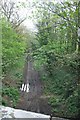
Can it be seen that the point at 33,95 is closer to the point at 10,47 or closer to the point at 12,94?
the point at 12,94

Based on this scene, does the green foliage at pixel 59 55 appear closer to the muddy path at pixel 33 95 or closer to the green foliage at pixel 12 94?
the muddy path at pixel 33 95

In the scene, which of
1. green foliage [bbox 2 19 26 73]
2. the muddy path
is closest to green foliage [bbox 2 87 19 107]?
the muddy path

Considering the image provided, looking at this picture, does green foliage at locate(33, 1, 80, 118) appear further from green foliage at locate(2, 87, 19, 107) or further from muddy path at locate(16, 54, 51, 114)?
green foliage at locate(2, 87, 19, 107)

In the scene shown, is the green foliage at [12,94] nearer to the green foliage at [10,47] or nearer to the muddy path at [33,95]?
the muddy path at [33,95]

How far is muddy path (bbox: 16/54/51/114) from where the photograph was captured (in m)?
1.60

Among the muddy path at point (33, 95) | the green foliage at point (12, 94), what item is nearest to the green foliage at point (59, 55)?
the muddy path at point (33, 95)

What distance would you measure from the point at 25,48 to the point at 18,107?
0.45 meters

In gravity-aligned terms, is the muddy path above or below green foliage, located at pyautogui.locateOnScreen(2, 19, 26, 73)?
below

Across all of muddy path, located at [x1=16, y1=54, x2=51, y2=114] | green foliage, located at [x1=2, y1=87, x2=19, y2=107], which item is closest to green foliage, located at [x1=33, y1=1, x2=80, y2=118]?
muddy path, located at [x1=16, y1=54, x2=51, y2=114]

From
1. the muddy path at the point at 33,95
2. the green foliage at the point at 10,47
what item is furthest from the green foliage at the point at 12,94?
the green foliage at the point at 10,47

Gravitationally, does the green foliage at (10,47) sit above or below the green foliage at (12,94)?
above

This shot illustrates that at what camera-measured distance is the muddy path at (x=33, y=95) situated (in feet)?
5.26

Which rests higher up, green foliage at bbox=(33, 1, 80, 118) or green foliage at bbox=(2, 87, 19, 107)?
green foliage at bbox=(33, 1, 80, 118)

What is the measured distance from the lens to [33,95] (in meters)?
1.64
